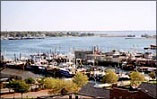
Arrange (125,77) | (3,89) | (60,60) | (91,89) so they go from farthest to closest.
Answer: (60,60), (125,77), (3,89), (91,89)

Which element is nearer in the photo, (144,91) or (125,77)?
(144,91)

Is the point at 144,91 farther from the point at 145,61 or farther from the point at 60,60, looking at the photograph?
the point at 60,60

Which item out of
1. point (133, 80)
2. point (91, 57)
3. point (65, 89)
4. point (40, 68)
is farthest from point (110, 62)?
point (65, 89)

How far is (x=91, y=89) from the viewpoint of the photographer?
11.2 m

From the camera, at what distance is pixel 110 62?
31125 mm

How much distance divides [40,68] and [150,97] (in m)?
16.5

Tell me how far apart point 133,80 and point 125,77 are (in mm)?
5283

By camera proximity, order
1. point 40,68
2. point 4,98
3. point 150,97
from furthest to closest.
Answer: point 40,68
point 4,98
point 150,97

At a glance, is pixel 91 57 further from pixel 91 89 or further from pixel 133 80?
pixel 91 89

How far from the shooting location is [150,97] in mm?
10039

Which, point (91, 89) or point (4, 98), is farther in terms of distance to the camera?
point (4, 98)

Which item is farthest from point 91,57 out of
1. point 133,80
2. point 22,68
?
point 133,80

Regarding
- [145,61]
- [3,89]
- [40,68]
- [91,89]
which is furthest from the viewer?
[145,61]

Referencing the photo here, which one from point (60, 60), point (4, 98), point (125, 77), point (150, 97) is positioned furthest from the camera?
point (60, 60)
